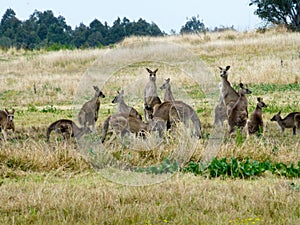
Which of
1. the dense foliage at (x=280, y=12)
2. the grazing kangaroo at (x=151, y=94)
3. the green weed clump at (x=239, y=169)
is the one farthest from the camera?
the dense foliage at (x=280, y=12)

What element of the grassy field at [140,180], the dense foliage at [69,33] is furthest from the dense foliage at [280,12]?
the grassy field at [140,180]

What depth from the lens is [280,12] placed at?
48.0 metres

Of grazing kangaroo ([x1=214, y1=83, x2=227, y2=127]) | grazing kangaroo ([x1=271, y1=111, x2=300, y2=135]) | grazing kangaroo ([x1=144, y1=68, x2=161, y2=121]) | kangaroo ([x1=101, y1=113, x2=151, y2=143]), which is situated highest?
grazing kangaroo ([x1=144, y1=68, x2=161, y2=121])

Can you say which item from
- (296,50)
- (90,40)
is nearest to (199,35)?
(296,50)

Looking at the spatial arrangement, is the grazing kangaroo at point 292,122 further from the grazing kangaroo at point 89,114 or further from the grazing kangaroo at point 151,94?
the grazing kangaroo at point 89,114

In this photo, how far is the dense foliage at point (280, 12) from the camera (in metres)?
46.9

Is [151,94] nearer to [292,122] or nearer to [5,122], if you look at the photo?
[292,122]

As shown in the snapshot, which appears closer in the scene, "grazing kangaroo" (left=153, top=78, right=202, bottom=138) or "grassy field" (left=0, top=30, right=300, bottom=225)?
"grassy field" (left=0, top=30, right=300, bottom=225)

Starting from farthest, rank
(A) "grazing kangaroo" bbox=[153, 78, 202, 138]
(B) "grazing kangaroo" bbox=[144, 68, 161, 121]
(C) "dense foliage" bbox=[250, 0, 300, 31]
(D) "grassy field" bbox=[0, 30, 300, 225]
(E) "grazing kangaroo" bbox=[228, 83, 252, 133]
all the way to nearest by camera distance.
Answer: (C) "dense foliage" bbox=[250, 0, 300, 31], (B) "grazing kangaroo" bbox=[144, 68, 161, 121], (E) "grazing kangaroo" bbox=[228, 83, 252, 133], (A) "grazing kangaroo" bbox=[153, 78, 202, 138], (D) "grassy field" bbox=[0, 30, 300, 225]

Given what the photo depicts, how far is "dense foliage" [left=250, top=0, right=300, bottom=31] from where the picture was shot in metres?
46.9

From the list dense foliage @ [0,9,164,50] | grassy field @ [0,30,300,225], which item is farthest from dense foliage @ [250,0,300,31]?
grassy field @ [0,30,300,225]

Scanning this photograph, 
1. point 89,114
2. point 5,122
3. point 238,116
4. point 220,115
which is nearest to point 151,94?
point 89,114

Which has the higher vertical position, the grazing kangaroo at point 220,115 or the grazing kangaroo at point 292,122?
the grazing kangaroo at point 220,115

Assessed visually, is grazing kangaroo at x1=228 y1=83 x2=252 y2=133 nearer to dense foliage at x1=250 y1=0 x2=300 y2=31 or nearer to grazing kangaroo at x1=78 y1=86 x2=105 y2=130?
grazing kangaroo at x1=78 y1=86 x2=105 y2=130
